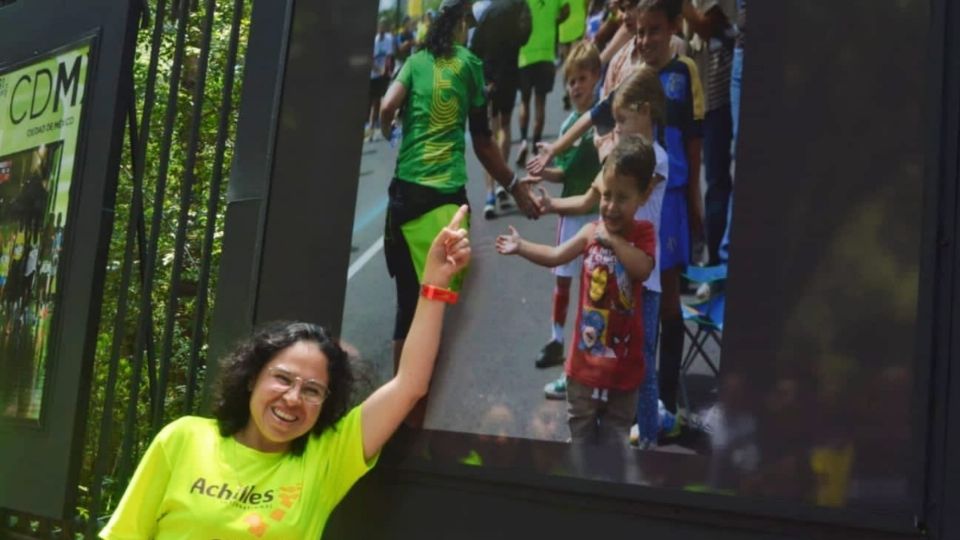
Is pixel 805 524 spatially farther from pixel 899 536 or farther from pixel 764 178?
pixel 764 178

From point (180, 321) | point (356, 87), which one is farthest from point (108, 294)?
point (356, 87)

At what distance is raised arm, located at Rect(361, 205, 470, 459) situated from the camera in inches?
125

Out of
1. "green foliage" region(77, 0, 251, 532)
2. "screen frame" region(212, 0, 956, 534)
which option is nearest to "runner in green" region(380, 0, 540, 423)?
"screen frame" region(212, 0, 956, 534)

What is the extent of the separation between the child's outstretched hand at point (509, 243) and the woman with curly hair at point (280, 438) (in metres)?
0.13

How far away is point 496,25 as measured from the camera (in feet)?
11.2

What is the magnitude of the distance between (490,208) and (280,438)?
0.98 m

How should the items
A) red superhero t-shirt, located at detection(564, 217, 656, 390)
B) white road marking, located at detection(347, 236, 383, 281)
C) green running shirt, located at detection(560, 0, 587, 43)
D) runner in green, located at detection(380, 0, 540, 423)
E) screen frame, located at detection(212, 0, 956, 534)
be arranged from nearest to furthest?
1. screen frame, located at detection(212, 0, 956, 534)
2. red superhero t-shirt, located at detection(564, 217, 656, 390)
3. green running shirt, located at detection(560, 0, 587, 43)
4. runner in green, located at detection(380, 0, 540, 423)
5. white road marking, located at detection(347, 236, 383, 281)

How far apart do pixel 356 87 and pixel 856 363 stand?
2008mm

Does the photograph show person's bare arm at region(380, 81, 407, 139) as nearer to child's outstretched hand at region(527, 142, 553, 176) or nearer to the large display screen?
child's outstretched hand at region(527, 142, 553, 176)

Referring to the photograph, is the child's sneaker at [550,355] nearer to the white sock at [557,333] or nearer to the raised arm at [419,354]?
the white sock at [557,333]

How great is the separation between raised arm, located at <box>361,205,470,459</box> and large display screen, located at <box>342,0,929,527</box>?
234mm

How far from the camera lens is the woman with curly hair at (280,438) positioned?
288cm

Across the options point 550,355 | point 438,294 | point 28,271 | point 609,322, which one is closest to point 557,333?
point 550,355

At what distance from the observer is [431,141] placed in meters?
3.54
